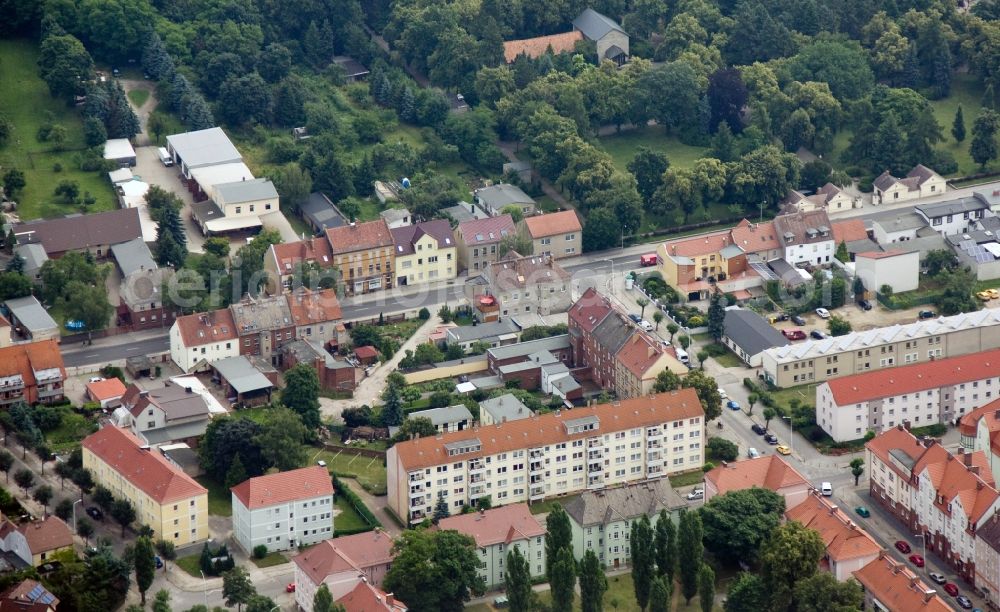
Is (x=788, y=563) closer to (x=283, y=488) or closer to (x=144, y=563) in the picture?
(x=283, y=488)

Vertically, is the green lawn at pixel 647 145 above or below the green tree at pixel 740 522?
below

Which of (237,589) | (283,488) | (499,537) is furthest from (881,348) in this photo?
(237,589)

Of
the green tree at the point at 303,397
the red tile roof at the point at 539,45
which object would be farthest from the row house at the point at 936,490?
the red tile roof at the point at 539,45

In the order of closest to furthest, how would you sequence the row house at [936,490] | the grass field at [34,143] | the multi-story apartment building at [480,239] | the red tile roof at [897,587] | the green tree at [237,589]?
the red tile roof at [897,587] < the green tree at [237,589] < the row house at [936,490] < the multi-story apartment building at [480,239] < the grass field at [34,143]

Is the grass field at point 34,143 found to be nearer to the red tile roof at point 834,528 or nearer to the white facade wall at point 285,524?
the white facade wall at point 285,524

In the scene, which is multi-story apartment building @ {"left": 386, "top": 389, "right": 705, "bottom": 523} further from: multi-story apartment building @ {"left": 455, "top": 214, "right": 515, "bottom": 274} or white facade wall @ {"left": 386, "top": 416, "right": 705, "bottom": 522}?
multi-story apartment building @ {"left": 455, "top": 214, "right": 515, "bottom": 274}

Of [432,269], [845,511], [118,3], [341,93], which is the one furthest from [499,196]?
[845,511]
